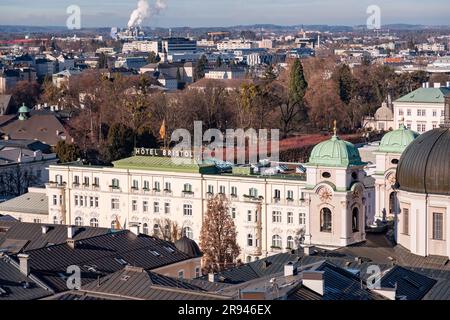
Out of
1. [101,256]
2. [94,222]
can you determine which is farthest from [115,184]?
[101,256]

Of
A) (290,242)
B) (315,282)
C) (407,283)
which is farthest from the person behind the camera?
(290,242)

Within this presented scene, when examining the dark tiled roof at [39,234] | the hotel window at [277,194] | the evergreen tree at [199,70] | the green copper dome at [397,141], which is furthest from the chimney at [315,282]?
the evergreen tree at [199,70]

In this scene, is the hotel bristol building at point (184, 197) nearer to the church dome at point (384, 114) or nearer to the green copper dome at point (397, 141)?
the green copper dome at point (397, 141)

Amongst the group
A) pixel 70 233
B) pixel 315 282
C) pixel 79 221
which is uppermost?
pixel 315 282

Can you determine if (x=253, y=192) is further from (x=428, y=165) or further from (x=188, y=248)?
(x=428, y=165)

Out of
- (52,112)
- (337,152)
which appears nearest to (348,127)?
(52,112)

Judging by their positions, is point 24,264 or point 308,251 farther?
point 308,251
